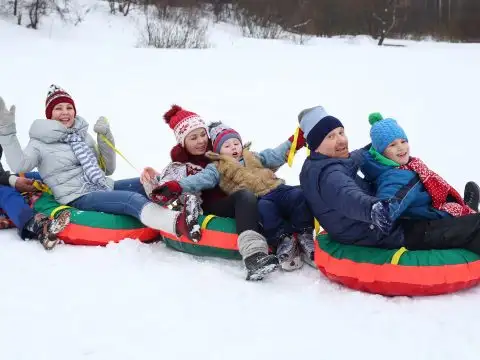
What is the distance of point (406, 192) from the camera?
286cm

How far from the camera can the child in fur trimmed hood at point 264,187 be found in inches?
126

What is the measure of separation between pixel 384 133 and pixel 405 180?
0.95 feet

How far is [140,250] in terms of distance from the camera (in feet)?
11.2

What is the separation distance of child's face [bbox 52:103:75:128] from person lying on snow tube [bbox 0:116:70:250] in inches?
16.0

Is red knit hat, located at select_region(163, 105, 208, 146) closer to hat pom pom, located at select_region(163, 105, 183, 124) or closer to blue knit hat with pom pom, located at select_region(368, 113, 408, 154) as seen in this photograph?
hat pom pom, located at select_region(163, 105, 183, 124)

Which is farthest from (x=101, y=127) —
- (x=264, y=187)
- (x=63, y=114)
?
(x=264, y=187)

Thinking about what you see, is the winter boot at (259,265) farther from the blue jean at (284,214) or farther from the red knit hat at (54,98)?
the red knit hat at (54,98)

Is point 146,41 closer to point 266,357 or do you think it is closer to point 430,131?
point 430,131

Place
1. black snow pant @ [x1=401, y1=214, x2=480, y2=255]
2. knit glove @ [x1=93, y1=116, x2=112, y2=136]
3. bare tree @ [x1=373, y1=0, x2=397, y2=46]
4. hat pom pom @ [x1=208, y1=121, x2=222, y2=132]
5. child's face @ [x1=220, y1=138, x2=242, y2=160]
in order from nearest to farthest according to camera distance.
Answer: black snow pant @ [x1=401, y1=214, x2=480, y2=255], child's face @ [x1=220, y1=138, x2=242, y2=160], hat pom pom @ [x1=208, y1=121, x2=222, y2=132], knit glove @ [x1=93, y1=116, x2=112, y2=136], bare tree @ [x1=373, y1=0, x2=397, y2=46]

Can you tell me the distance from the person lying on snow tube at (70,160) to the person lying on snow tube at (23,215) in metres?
0.19

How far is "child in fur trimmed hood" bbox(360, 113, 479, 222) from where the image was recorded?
2.90 metres


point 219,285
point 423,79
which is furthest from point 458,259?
point 423,79

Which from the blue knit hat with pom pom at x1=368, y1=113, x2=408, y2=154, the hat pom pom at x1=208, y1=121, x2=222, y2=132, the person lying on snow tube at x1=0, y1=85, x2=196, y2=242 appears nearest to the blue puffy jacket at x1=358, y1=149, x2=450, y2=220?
the blue knit hat with pom pom at x1=368, y1=113, x2=408, y2=154

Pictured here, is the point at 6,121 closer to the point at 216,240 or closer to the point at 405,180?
the point at 216,240
